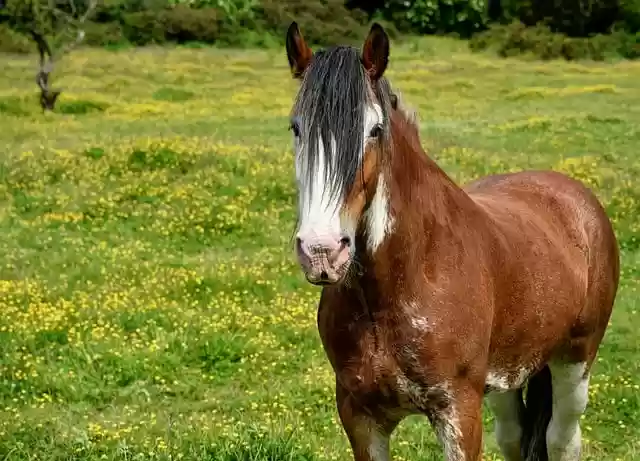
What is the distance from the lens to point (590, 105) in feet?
99.6

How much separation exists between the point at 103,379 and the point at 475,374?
5015 mm

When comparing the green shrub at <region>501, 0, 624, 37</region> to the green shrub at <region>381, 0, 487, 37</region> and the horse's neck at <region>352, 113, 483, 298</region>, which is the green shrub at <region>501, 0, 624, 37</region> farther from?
the horse's neck at <region>352, 113, 483, 298</region>

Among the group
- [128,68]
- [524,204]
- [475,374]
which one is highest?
[524,204]

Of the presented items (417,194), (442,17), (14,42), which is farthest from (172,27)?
(417,194)

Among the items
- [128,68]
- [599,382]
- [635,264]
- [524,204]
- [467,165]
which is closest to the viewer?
[524,204]

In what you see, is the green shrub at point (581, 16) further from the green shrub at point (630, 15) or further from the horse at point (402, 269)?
the horse at point (402, 269)

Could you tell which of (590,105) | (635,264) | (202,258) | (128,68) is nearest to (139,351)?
(202,258)

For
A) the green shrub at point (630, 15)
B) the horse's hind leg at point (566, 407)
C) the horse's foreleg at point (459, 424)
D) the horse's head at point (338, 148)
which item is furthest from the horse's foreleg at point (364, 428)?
the green shrub at point (630, 15)

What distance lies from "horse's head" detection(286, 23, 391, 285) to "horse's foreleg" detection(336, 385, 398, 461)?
945mm

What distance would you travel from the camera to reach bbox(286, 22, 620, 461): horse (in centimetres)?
371

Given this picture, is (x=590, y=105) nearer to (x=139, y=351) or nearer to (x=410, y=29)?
(x=139, y=351)

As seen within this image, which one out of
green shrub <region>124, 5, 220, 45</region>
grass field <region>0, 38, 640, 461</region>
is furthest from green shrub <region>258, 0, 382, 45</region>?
grass field <region>0, 38, 640, 461</region>

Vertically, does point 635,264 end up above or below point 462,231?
below

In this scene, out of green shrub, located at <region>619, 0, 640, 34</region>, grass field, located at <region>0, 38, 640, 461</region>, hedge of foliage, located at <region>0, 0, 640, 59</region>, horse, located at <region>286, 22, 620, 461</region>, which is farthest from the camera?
green shrub, located at <region>619, 0, 640, 34</region>
